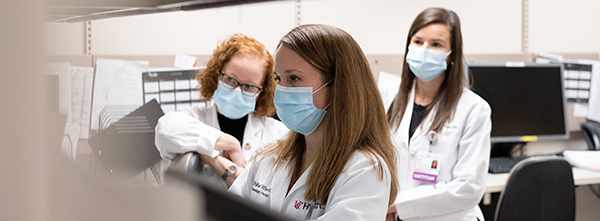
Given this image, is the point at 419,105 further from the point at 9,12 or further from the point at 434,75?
the point at 9,12

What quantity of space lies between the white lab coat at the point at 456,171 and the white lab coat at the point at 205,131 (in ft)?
1.55

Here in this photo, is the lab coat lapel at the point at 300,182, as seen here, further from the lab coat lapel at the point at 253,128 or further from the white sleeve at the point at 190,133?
the lab coat lapel at the point at 253,128

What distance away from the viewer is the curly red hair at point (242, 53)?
4.92 feet

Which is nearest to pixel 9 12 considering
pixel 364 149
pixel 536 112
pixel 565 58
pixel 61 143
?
pixel 61 143

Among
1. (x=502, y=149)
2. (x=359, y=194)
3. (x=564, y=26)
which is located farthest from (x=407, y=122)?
(x=564, y=26)

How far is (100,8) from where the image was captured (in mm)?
118

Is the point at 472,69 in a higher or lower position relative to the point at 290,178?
higher

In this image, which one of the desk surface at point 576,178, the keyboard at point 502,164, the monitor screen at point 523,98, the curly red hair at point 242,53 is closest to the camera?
the curly red hair at point 242,53

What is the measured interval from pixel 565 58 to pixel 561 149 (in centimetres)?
60

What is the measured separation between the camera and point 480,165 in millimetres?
1556

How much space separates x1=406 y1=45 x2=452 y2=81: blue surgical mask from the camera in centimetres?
171

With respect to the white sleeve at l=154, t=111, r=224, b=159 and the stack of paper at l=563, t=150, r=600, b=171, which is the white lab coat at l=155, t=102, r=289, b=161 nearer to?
the white sleeve at l=154, t=111, r=224, b=159

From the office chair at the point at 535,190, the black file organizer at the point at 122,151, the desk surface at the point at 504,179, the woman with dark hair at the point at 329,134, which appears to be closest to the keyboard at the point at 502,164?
the desk surface at the point at 504,179

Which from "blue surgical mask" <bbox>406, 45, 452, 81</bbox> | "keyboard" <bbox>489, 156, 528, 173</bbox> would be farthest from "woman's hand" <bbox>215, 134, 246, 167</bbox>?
"keyboard" <bbox>489, 156, 528, 173</bbox>
